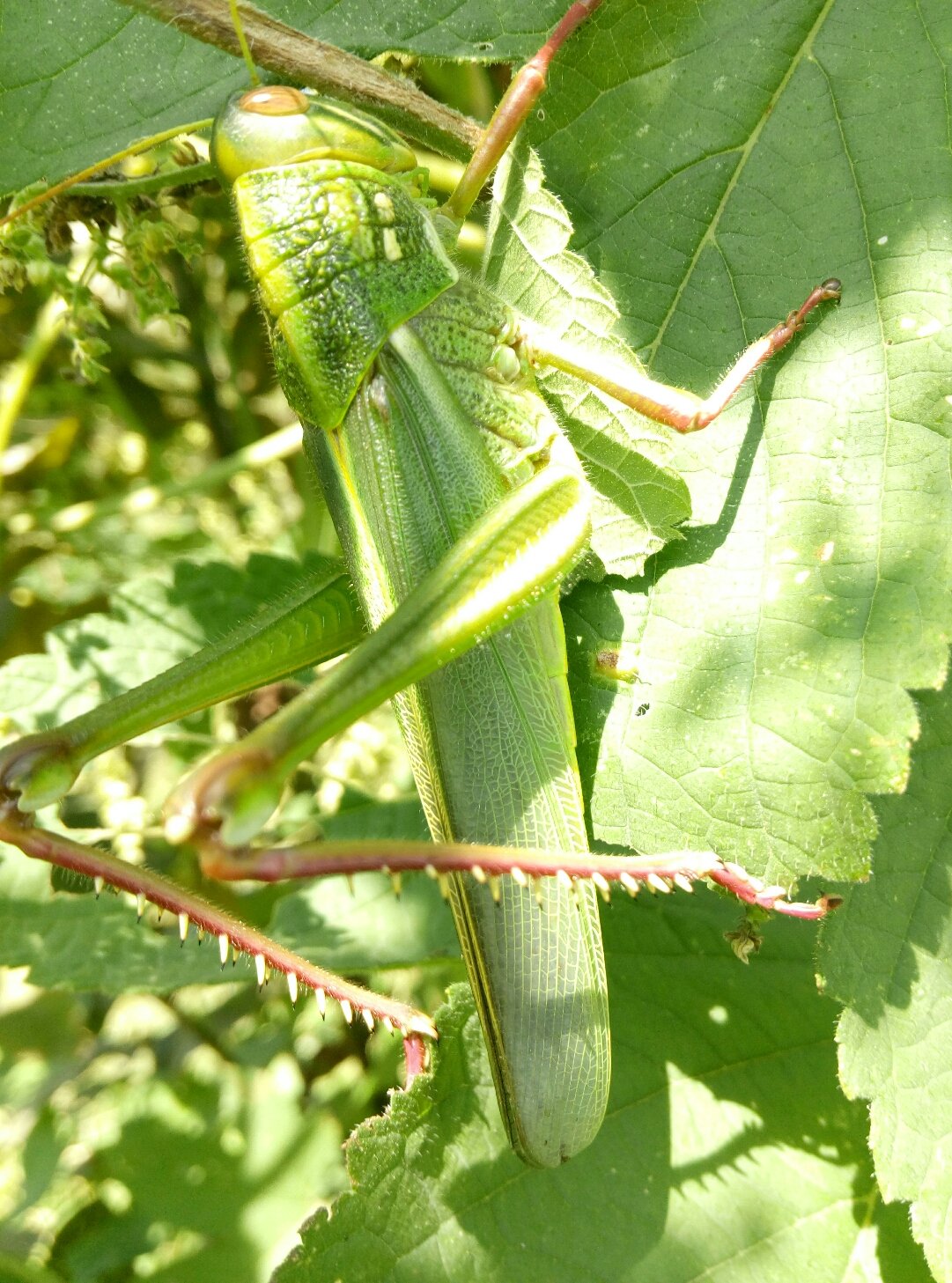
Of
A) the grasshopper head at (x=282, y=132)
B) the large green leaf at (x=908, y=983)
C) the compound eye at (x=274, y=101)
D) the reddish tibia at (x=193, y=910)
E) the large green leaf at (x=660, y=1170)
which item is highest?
the compound eye at (x=274, y=101)

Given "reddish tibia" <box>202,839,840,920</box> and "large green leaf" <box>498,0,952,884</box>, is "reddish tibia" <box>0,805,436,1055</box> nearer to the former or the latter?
"reddish tibia" <box>202,839,840,920</box>

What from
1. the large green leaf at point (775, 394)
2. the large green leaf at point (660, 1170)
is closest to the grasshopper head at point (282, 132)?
the large green leaf at point (775, 394)

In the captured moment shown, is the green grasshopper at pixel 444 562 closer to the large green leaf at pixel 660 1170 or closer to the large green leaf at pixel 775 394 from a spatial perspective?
the large green leaf at pixel 775 394

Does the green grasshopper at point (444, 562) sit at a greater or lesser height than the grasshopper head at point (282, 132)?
lesser

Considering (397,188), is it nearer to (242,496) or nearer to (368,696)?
(368,696)

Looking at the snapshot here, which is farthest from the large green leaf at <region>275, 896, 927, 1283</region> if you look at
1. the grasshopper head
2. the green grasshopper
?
the grasshopper head

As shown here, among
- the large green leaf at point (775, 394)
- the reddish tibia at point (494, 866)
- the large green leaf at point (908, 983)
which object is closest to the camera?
the reddish tibia at point (494, 866)

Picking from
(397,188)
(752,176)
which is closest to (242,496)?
(397,188)

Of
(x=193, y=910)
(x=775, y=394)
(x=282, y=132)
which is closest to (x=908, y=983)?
(x=775, y=394)
